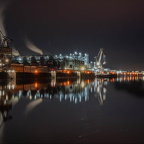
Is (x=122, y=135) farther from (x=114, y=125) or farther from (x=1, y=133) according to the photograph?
(x=1, y=133)

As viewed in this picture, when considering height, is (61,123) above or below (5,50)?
below

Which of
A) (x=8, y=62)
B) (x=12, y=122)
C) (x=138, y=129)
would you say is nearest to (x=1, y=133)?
(x=12, y=122)

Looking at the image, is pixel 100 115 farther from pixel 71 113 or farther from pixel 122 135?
pixel 122 135

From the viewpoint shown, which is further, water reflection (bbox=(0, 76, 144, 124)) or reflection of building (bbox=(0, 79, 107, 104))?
reflection of building (bbox=(0, 79, 107, 104))

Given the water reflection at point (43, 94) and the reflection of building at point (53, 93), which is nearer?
the water reflection at point (43, 94)

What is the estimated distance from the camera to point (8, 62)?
172 ft

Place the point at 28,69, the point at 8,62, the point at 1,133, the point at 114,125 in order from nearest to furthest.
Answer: the point at 1,133 < the point at 114,125 < the point at 8,62 < the point at 28,69

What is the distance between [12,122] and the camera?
759 cm

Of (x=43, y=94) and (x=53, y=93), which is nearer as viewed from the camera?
(x=43, y=94)

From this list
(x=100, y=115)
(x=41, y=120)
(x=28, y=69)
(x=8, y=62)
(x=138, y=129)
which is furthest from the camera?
(x=28, y=69)

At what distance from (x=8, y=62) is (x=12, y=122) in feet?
154

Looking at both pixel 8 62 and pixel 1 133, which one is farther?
pixel 8 62

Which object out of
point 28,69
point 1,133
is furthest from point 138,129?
point 28,69

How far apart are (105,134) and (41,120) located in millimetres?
2801
